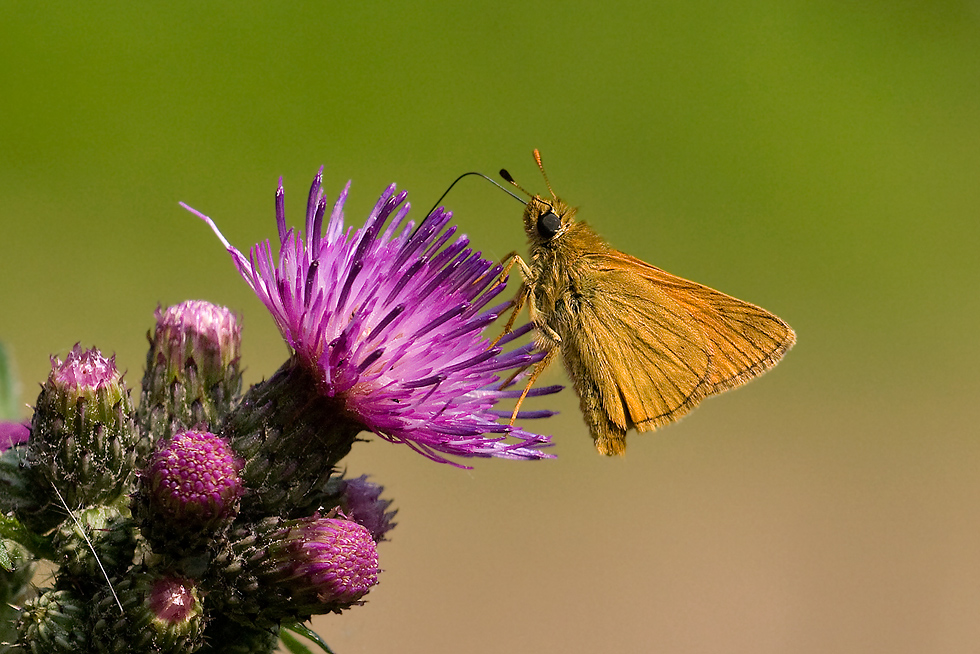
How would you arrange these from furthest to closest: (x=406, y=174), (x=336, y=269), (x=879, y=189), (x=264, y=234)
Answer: (x=879, y=189) → (x=406, y=174) → (x=264, y=234) → (x=336, y=269)

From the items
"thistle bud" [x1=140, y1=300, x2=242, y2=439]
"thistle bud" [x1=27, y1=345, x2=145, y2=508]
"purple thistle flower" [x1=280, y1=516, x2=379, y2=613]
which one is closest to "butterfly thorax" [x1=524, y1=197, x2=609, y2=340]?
"thistle bud" [x1=140, y1=300, x2=242, y2=439]

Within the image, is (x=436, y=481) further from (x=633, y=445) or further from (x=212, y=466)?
(x=212, y=466)

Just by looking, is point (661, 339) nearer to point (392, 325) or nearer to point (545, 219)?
point (545, 219)

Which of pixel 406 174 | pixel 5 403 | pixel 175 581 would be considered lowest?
pixel 175 581

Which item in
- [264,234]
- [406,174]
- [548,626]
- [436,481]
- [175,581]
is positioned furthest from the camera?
[406,174]

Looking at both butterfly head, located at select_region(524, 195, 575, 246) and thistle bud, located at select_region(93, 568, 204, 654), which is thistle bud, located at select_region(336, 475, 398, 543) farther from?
butterfly head, located at select_region(524, 195, 575, 246)

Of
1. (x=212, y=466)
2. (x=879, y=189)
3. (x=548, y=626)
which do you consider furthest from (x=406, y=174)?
(x=212, y=466)

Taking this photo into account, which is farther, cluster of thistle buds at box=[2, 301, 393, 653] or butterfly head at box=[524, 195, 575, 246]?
butterfly head at box=[524, 195, 575, 246]
